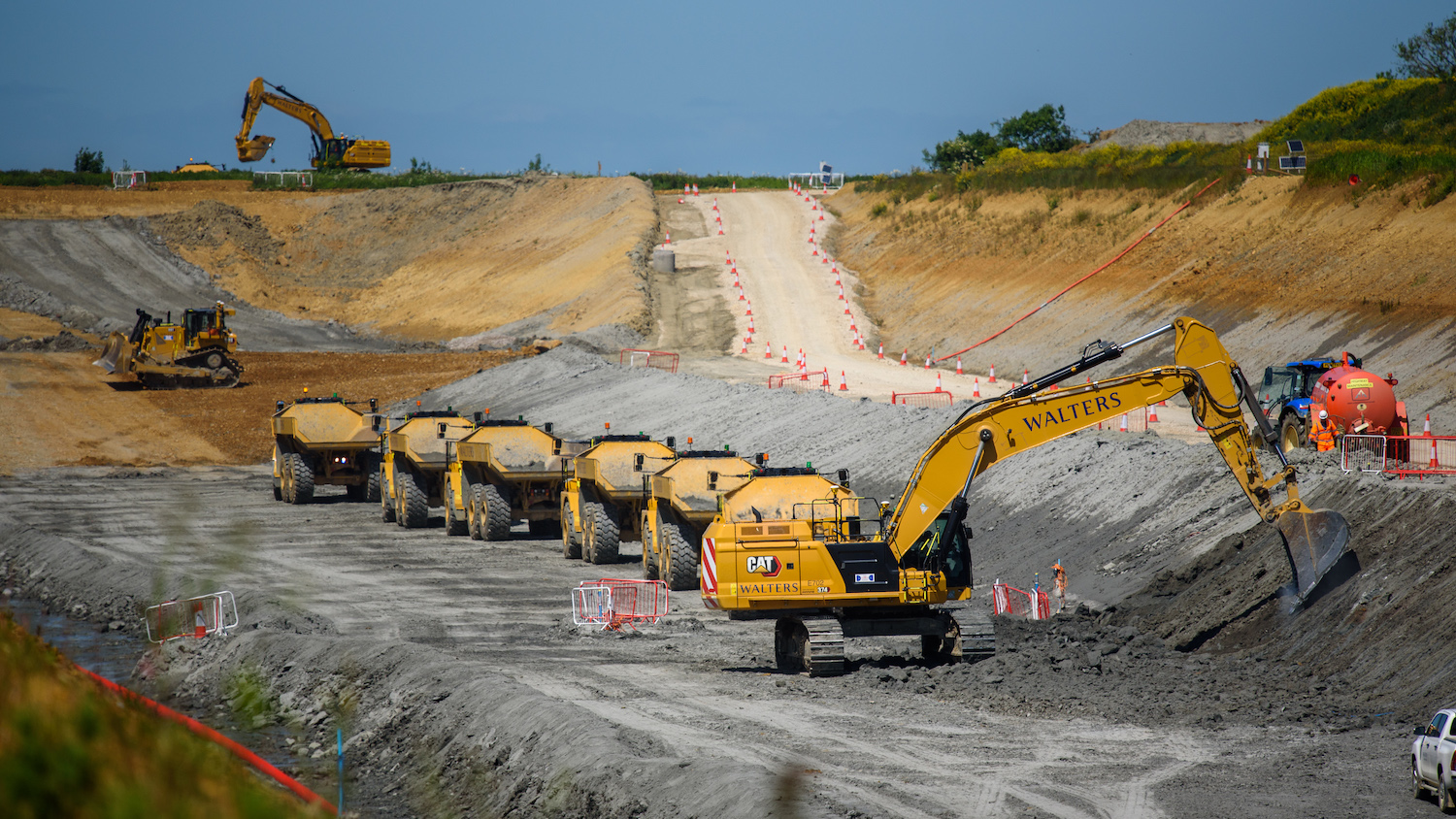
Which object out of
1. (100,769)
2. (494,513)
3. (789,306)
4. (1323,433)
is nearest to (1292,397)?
(1323,433)

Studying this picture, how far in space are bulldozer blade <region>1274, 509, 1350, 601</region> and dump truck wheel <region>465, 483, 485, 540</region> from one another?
16.0 meters

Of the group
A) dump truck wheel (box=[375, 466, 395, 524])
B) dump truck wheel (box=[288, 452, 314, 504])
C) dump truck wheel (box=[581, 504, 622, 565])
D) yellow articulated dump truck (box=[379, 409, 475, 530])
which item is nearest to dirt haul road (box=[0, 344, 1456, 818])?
dump truck wheel (box=[581, 504, 622, 565])

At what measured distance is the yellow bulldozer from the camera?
4538cm

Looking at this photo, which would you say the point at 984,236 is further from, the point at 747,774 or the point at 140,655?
the point at 747,774

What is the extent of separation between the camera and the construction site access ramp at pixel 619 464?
2280cm

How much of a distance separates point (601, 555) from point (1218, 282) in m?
24.3

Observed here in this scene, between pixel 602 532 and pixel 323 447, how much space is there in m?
9.81

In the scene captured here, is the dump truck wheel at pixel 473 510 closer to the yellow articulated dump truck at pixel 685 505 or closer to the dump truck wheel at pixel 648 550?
the dump truck wheel at pixel 648 550

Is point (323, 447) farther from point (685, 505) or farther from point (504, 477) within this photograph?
point (685, 505)

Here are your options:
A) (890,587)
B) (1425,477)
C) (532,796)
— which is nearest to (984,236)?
(1425,477)

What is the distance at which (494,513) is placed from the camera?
25.9 metres

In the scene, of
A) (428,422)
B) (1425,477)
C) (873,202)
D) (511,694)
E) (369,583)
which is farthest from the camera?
(873,202)

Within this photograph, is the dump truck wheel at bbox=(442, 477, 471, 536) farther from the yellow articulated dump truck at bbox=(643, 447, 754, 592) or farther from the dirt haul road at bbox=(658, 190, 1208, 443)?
the dirt haul road at bbox=(658, 190, 1208, 443)

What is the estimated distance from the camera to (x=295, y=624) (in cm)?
1733
